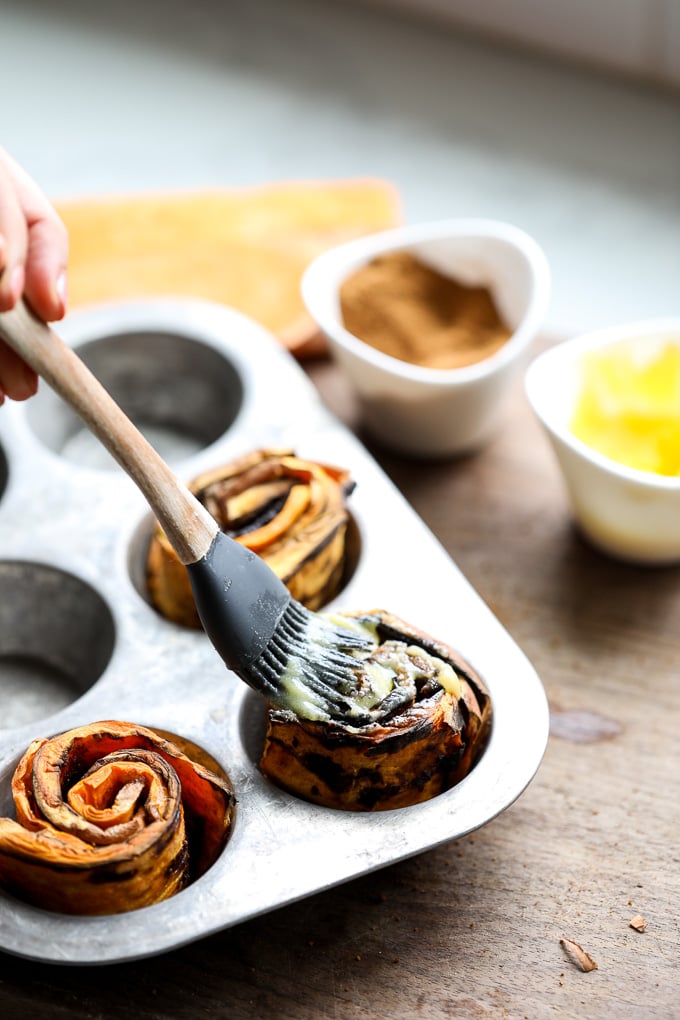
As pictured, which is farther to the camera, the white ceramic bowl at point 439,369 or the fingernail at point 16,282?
the white ceramic bowl at point 439,369

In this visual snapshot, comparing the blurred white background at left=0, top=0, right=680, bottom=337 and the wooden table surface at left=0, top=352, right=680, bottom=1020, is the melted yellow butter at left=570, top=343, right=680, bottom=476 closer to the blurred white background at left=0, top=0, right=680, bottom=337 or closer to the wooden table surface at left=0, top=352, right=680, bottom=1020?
the wooden table surface at left=0, top=352, right=680, bottom=1020

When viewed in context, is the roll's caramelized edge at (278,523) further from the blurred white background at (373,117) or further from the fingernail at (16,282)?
the blurred white background at (373,117)

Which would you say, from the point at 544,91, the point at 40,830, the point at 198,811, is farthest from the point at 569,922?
the point at 544,91

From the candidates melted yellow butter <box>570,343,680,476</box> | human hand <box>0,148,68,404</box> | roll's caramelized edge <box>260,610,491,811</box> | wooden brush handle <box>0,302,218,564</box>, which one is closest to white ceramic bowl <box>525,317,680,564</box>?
melted yellow butter <box>570,343,680,476</box>

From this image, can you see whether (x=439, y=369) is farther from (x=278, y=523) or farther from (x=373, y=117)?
(x=373, y=117)

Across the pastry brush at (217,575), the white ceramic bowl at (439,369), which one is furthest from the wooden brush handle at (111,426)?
the white ceramic bowl at (439,369)

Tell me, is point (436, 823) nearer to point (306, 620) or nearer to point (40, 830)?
point (306, 620)
